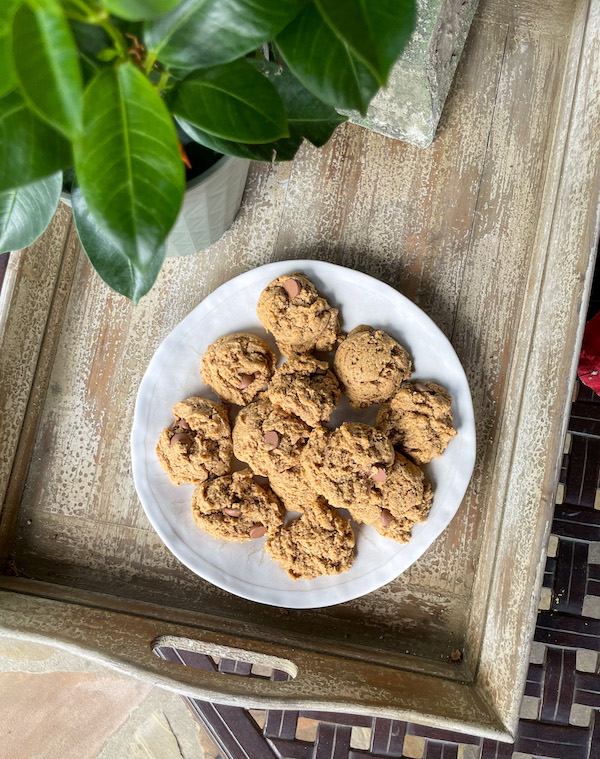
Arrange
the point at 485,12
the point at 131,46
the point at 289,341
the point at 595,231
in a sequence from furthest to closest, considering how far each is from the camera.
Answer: the point at 485,12
the point at 289,341
the point at 595,231
the point at 131,46

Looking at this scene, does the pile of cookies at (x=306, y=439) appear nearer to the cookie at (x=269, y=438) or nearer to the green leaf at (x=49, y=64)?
the cookie at (x=269, y=438)

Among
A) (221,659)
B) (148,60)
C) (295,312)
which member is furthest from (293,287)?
(221,659)

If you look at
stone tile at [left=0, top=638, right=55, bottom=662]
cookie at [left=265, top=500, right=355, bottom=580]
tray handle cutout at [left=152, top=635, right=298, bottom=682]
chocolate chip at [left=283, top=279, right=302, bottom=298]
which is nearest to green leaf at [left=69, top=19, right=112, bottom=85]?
chocolate chip at [left=283, top=279, right=302, bottom=298]

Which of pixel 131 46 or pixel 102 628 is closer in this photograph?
pixel 131 46

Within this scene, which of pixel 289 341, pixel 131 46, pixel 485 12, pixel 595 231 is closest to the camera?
pixel 131 46

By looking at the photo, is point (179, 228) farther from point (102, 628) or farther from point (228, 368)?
point (102, 628)

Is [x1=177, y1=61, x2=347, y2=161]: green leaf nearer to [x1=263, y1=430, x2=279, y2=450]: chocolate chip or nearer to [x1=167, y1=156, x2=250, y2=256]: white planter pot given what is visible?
[x1=167, y1=156, x2=250, y2=256]: white planter pot

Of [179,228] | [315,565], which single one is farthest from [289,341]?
[315,565]

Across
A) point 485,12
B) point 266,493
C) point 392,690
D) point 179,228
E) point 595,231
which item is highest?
point 485,12
